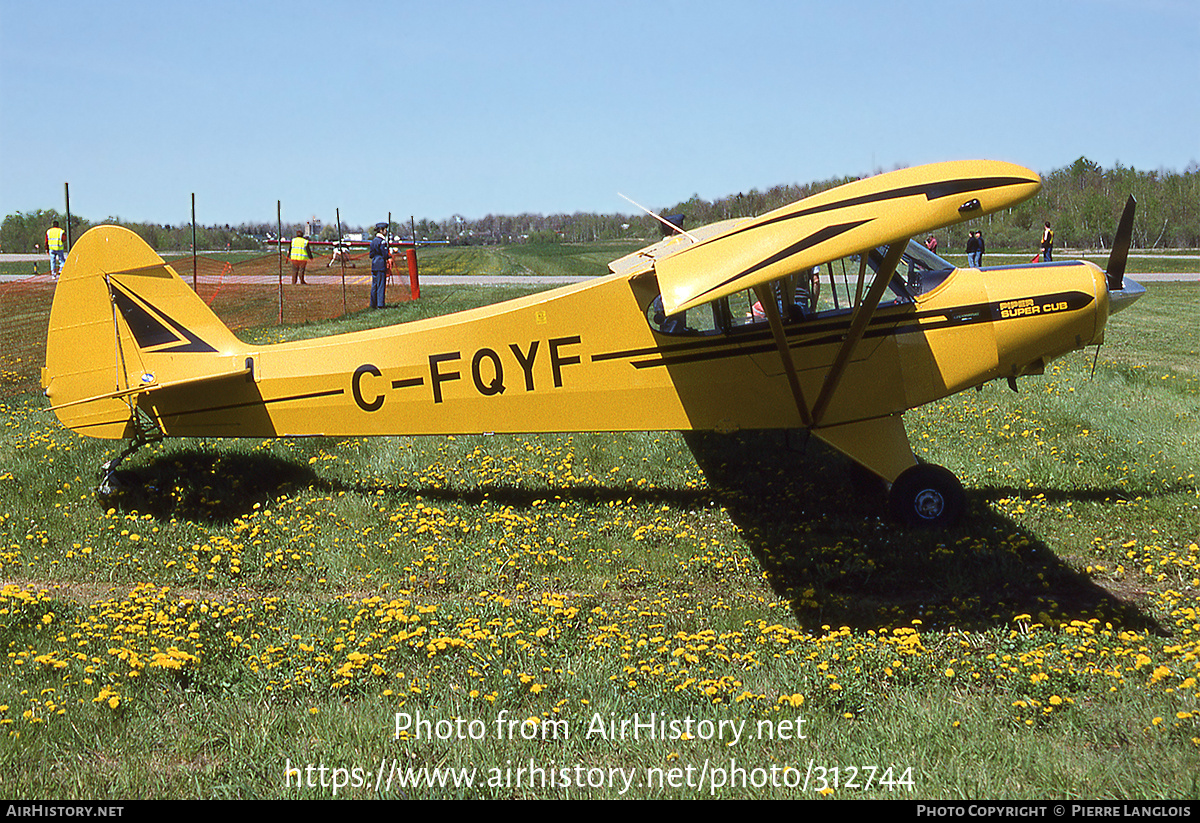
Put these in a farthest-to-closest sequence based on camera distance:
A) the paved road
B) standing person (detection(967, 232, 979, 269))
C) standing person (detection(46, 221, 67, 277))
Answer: the paved road
standing person (detection(46, 221, 67, 277))
standing person (detection(967, 232, 979, 269))

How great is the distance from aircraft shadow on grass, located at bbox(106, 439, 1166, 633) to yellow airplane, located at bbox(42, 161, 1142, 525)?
47 cm

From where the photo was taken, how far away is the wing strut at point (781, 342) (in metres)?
6.91

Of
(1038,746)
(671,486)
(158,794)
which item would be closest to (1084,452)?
(671,486)

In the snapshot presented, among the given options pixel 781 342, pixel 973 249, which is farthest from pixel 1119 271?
pixel 973 249

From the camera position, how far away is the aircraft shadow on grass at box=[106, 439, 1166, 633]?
6.26m

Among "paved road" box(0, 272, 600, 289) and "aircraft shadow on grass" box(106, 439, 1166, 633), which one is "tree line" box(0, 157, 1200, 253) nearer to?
"paved road" box(0, 272, 600, 289)

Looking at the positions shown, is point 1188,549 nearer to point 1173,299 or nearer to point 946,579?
point 946,579

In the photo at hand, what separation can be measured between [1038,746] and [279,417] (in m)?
6.41

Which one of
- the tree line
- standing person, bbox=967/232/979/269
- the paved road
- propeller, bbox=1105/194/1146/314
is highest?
the tree line

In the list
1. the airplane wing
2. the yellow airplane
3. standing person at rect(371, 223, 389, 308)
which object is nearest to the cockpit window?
the yellow airplane

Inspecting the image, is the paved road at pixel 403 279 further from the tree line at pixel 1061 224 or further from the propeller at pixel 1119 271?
the propeller at pixel 1119 271

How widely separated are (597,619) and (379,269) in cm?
1855

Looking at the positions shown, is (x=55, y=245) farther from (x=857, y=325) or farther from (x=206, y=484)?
(x=857, y=325)

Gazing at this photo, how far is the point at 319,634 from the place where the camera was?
5.77 m
